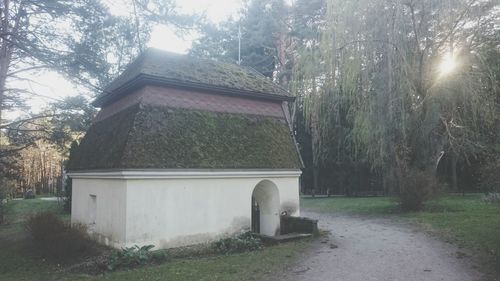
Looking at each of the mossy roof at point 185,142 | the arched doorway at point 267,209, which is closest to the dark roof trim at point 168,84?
the mossy roof at point 185,142

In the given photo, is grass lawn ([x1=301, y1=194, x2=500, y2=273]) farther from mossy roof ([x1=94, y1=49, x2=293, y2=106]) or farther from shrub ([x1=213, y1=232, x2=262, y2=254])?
mossy roof ([x1=94, y1=49, x2=293, y2=106])

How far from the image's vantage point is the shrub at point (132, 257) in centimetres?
858

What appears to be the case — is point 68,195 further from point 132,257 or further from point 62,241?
point 132,257

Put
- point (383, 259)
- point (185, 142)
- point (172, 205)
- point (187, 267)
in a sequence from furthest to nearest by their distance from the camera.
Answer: point (185, 142)
point (172, 205)
point (383, 259)
point (187, 267)

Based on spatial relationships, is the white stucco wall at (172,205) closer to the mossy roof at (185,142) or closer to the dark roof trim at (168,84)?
the mossy roof at (185,142)

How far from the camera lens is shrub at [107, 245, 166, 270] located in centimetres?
858

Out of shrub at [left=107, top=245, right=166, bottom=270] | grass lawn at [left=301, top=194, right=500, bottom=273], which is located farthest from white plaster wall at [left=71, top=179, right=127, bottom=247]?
grass lawn at [left=301, top=194, right=500, bottom=273]

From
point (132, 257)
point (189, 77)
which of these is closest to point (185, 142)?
point (189, 77)

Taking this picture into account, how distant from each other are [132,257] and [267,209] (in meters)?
5.19

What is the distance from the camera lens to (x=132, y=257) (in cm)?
874

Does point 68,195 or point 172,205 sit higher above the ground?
point 172,205

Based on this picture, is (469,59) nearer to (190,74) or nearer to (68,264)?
(190,74)

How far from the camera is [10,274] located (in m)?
8.90

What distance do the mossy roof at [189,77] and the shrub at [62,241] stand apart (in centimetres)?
394
